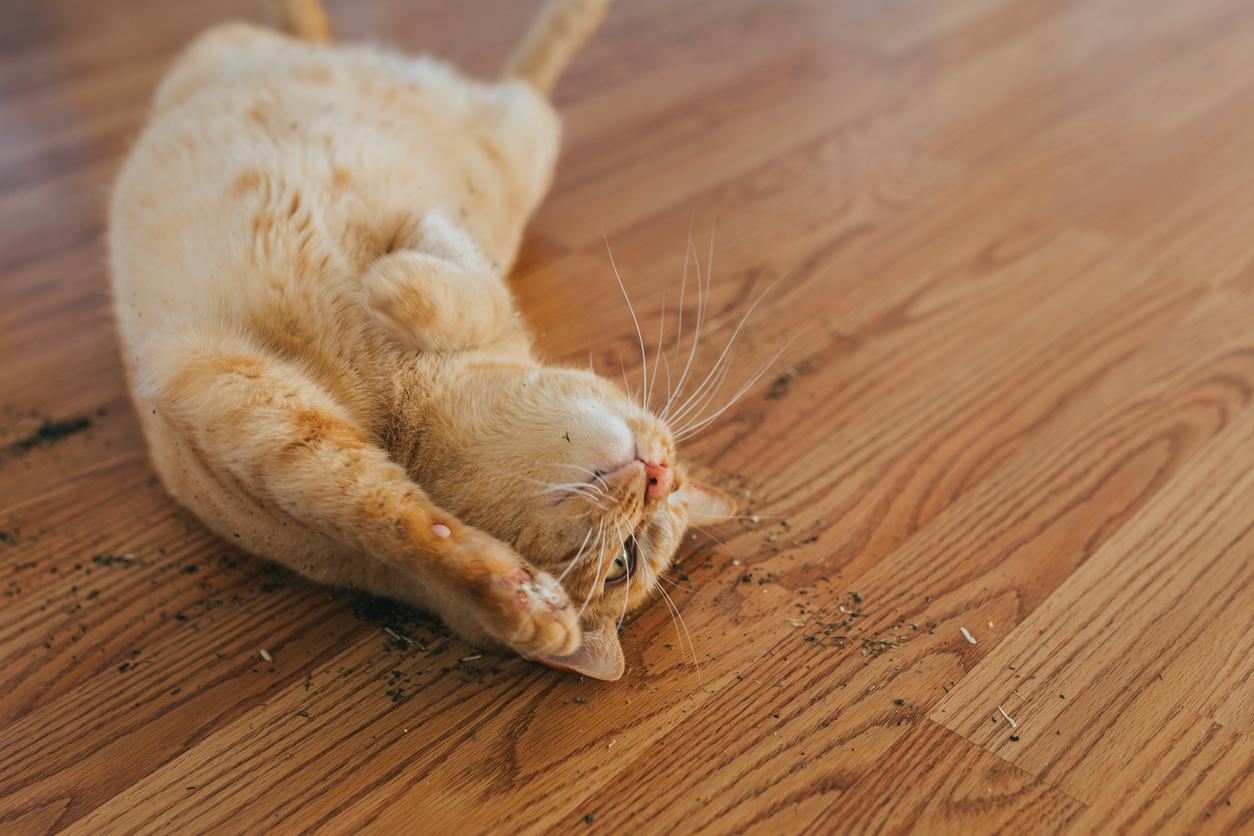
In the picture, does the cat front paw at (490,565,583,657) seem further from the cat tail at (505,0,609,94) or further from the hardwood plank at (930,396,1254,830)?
the cat tail at (505,0,609,94)

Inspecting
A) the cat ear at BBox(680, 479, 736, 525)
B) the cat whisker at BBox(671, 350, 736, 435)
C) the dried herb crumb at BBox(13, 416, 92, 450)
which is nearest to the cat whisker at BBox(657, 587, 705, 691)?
the cat ear at BBox(680, 479, 736, 525)

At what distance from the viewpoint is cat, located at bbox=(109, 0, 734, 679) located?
1.21m

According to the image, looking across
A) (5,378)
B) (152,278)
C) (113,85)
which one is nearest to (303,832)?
(152,278)

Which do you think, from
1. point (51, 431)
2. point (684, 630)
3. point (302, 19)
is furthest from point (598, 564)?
point (302, 19)

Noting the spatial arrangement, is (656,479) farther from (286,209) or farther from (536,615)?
(286,209)

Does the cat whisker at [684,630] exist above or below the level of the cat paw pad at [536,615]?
below

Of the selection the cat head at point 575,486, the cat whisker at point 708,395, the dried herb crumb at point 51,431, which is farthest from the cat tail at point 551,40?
the cat head at point 575,486

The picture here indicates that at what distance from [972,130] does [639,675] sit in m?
1.76

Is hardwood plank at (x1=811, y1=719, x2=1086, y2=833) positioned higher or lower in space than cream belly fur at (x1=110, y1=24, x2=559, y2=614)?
higher

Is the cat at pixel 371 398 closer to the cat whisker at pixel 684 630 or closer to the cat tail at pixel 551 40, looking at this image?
the cat whisker at pixel 684 630

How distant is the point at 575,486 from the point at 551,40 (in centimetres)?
147

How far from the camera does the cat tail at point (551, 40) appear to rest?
2.39 metres

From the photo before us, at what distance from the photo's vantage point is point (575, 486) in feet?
3.99

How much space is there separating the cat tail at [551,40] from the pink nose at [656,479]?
1.37 meters
